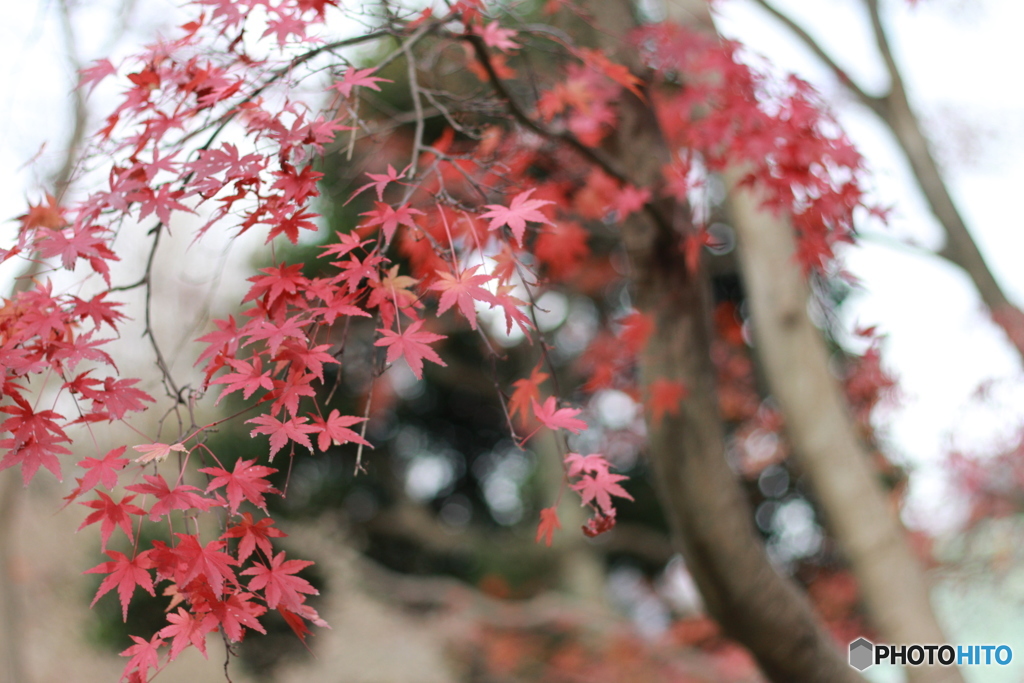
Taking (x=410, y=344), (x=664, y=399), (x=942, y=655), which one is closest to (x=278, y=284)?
(x=410, y=344)

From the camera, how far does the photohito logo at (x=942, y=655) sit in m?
2.55

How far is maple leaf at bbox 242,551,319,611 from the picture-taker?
104cm

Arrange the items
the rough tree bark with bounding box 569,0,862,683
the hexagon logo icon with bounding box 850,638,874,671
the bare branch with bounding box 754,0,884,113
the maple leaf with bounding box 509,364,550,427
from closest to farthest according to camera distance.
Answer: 1. the maple leaf with bounding box 509,364,550,427
2. the rough tree bark with bounding box 569,0,862,683
3. the hexagon logo icon with bounding box 850,638,874,671
4. the bare branch with bounding box 754,0,884,113

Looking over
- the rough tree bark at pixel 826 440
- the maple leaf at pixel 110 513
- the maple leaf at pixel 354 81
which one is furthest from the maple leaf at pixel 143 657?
the rough tree bark at pixel 826 440

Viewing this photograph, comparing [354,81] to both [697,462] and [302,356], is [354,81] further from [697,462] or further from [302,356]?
[697,462]

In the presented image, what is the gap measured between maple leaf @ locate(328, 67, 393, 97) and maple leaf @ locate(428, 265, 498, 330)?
0.37 meters

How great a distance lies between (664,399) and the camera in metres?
2.36

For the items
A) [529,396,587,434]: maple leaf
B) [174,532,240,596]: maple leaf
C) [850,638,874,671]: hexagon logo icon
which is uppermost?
[529,396,587,434]: maple leaf

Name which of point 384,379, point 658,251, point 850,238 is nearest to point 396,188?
point 384,379

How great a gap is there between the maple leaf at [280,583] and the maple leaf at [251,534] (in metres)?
0.03

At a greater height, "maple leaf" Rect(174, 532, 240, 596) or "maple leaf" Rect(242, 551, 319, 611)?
"maple leaf" Rect(174, 532, 240, 596)

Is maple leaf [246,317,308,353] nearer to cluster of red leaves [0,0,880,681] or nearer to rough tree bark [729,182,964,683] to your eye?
cluster of red leaves [0,0,880,681]

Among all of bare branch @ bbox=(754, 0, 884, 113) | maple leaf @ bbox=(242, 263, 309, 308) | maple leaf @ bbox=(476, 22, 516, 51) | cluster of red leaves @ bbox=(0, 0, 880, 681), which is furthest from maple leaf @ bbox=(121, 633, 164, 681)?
bare branch @ bbox=(754, 0, 884, 113)

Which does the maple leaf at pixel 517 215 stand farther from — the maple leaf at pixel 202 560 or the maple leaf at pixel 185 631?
the maple leaf at pixel 185 631
